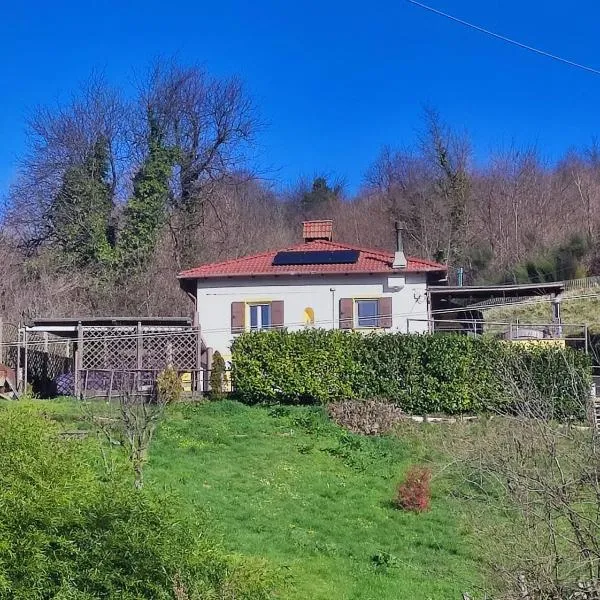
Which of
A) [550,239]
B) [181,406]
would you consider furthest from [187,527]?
[550,239]

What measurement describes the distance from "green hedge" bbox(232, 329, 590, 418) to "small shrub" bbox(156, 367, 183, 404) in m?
1.35

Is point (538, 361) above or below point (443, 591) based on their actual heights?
above

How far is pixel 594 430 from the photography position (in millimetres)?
4648

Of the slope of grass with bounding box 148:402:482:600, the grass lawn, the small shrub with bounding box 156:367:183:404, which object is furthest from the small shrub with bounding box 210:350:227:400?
the slope of grass with bounding box 148:402:482:600

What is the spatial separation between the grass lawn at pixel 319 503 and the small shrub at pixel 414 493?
0.15 metres

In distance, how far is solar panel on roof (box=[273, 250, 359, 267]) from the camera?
22.3m

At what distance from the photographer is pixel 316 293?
2209 centimetres

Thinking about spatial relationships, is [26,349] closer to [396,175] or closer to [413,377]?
[413,377]

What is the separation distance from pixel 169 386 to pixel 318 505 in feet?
26.0

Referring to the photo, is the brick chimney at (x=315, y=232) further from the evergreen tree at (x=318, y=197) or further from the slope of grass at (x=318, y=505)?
the evergreen tree at (x=318, y=197)

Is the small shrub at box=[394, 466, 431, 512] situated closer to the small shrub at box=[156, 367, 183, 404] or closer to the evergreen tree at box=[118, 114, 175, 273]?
the small shrub at box=[156, 367, 183, 404]

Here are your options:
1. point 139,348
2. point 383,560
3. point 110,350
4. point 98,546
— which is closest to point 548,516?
point 98,546

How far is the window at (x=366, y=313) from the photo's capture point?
21.7m

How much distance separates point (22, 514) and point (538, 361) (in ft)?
45.2
